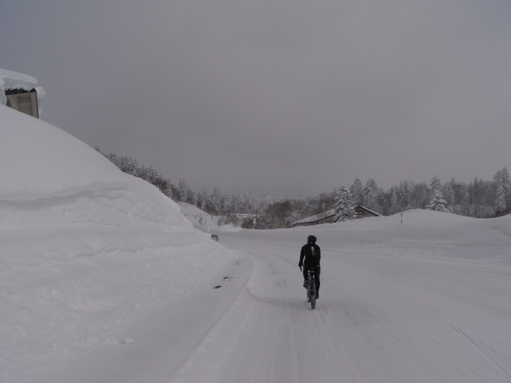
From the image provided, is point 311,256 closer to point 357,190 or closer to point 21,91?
point 21,91

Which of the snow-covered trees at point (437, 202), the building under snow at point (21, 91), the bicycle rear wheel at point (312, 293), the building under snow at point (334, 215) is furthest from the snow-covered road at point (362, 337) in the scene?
the snow-covered trees at point (437, 202)

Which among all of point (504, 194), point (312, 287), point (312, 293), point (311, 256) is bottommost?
point (312, 293)

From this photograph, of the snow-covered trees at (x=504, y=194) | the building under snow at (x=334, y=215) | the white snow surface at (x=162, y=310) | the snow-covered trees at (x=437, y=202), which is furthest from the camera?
the snow-covered trees at (x=504, y=194)

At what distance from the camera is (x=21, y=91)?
22312 mm

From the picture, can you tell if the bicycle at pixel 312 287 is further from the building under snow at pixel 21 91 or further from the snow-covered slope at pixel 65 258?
the building under snow at pixel 21 91

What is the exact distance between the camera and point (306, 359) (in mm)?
4824

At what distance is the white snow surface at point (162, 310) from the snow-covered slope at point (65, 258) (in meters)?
0.03

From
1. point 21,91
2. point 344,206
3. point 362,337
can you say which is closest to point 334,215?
point 344,206

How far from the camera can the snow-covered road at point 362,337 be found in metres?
4.35

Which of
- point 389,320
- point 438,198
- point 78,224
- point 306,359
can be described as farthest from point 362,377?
point 438,198

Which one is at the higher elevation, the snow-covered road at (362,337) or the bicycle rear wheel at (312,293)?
the bicycle rear wheel at (312,293)

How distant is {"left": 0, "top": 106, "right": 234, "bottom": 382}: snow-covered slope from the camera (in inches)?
173

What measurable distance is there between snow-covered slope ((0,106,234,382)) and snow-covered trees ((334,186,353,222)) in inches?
2360

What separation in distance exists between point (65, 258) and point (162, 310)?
Result: 241cm
